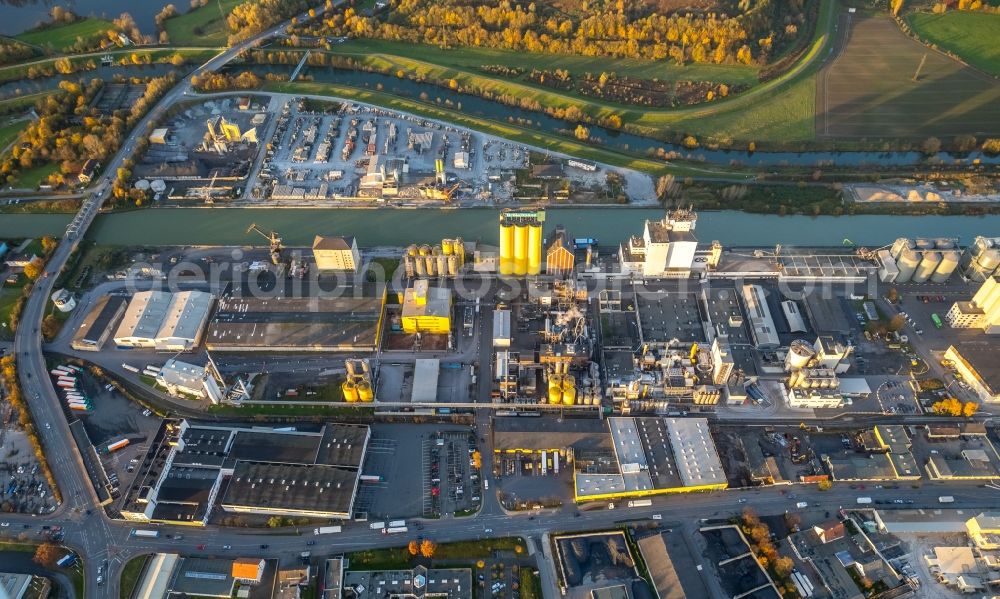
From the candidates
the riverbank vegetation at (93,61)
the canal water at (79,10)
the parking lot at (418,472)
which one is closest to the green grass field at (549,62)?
the riverbank vegetation at (93,61)

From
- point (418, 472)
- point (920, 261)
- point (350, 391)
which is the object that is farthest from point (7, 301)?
point (920, 261)

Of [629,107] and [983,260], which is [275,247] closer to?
[629,107]

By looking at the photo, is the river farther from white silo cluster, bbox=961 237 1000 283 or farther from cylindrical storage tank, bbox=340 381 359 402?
cylindrical storage tank, bbox=340 381 359 402

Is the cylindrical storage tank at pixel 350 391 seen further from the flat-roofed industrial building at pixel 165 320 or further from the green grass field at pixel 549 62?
the green grass field at pixel 549 62

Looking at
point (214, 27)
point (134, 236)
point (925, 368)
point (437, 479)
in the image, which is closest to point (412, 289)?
point (437, 479)

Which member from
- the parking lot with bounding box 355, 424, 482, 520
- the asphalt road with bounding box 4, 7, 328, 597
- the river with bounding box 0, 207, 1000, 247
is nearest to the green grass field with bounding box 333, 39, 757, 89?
the river with bounding box 0, 207, 1000, 247

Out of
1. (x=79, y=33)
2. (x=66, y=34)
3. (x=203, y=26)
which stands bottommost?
(x=66, y=34)

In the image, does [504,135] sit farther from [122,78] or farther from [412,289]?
[122,78]
